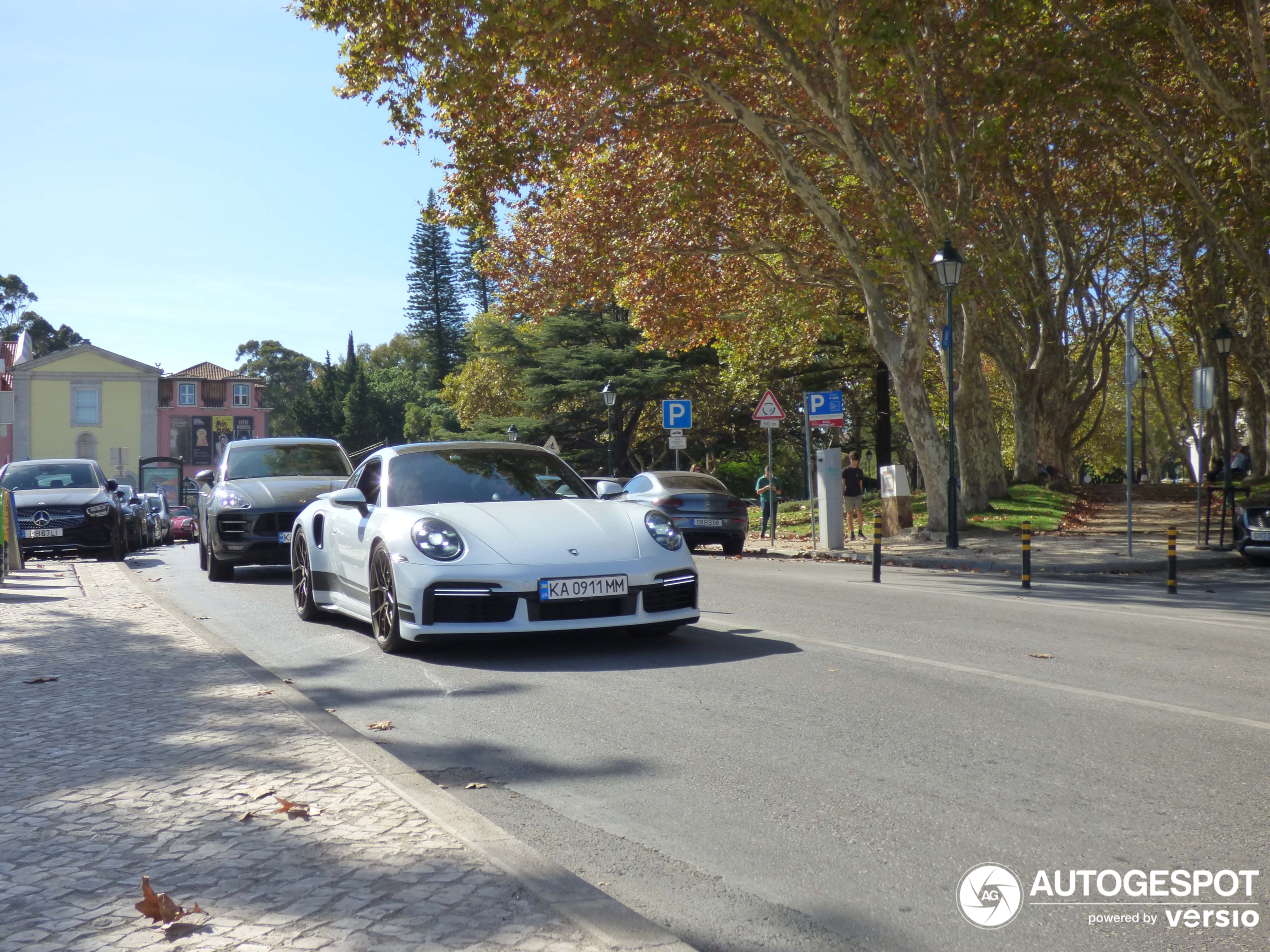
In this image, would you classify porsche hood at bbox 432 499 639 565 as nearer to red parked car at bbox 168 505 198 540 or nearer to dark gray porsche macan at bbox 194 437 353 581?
dark gray porsche macan at bbox 194 437 353 581

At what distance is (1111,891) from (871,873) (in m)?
0.69

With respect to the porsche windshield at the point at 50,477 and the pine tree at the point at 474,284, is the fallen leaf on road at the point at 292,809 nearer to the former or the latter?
the porsche windshield at the point at 50,477

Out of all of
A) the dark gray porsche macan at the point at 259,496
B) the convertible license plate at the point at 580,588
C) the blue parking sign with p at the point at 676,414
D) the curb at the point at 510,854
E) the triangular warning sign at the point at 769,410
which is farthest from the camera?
the blue parking sign with p at the point at 676,414

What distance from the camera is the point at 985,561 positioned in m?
18.0

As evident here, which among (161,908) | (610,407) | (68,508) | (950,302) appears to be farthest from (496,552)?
(610,407)

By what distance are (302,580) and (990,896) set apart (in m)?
8.16

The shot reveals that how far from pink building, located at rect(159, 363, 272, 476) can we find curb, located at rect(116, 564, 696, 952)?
9076 cm

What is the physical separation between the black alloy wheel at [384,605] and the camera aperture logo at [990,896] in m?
5.10

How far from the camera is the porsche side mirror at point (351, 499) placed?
9.03m

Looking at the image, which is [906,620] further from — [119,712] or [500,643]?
[119,712]

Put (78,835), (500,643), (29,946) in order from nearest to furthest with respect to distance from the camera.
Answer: (29,946)
(78,835)
(500,643)

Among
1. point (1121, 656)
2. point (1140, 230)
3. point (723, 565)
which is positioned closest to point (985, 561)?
point (723, 565)

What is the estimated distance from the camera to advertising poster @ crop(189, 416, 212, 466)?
94.3 metres

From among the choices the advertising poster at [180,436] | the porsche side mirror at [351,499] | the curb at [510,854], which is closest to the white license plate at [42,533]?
the porsche side mirror at [351,499]
